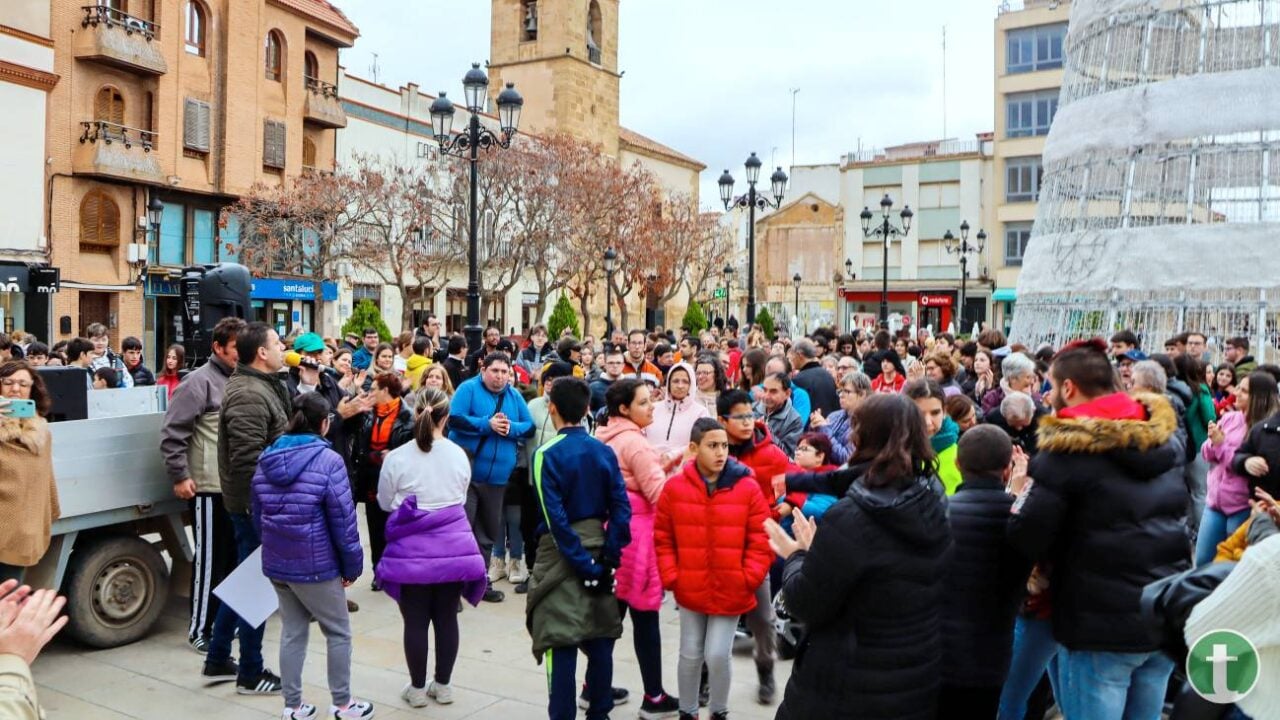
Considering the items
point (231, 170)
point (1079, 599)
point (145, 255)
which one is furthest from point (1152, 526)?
point (231, 170)

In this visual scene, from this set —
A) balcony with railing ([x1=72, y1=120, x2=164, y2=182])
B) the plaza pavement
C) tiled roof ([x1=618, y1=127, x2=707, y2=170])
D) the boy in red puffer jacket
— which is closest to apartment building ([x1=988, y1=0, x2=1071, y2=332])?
tiled roof ([x1=618, y1=127, x2=707, y2=170])

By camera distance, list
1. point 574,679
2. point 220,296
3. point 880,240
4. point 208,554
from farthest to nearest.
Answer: point 880,240
point 220,296
point 208,554
point 574,679

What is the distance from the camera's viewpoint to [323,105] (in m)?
36.2

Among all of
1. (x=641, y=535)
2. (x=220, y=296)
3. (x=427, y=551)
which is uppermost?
(x=220, y=296)

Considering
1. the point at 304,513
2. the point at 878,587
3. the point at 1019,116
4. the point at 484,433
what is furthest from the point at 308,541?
the point at 1019,116

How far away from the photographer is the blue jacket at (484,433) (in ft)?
25.2

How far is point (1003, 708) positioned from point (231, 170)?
109 feet

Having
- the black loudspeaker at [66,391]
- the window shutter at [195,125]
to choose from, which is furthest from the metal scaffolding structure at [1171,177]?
the window shutter at [195,125]

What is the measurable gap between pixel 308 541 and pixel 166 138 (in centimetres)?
2980

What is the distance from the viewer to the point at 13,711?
213 centimetres

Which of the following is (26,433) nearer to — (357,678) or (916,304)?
(357,678)

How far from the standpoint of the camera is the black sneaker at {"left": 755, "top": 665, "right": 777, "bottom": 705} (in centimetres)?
570

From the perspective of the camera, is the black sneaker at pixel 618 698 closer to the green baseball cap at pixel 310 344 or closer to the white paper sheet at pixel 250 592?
the white paper sheet at pixel 250 592
